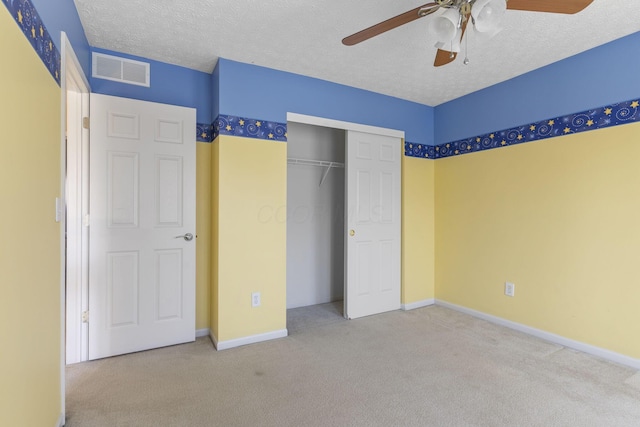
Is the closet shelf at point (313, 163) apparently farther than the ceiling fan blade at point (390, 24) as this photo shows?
Yes

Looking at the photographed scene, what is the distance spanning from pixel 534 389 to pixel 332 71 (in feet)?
9.49

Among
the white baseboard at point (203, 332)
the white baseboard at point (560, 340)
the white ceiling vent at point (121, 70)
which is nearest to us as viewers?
the white baseboard at point (560, 340)

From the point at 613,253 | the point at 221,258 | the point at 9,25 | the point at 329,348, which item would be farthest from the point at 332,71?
the point at 613,253

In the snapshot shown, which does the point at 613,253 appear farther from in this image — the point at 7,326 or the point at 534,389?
the point at 7,326

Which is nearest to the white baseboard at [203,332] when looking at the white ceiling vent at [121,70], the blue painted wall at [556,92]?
the white ceiling vent at [121,70]

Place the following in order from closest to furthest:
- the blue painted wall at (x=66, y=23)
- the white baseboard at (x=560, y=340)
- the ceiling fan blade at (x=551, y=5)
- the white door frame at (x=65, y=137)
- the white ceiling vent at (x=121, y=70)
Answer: the ceiling fan blade at (x=551, y=5) → the blue painted wall at (x=66, y=23) → the white door frame at (x=65, y=137) → the white baseboard at (x=560, y=340) → the white ceiling vent at (x=121, y=70)

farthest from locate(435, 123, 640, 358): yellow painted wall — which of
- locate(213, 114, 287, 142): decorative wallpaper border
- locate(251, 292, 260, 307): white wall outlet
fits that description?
locate(251, 292, 260, 307): white wall outlet

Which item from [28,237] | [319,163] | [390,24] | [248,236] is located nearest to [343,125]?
[319,163]

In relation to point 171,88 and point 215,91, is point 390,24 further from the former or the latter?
point 171,88

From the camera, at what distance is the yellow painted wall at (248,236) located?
2582mm

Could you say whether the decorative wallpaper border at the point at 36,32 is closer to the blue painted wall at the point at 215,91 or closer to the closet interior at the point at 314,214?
the blue painted wall at the point at 215,91

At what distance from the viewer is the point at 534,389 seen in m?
1.97

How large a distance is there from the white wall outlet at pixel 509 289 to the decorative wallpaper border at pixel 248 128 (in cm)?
259

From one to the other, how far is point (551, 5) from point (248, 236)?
7.83 ft
